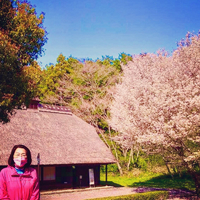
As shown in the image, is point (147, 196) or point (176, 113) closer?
point (147, 196)

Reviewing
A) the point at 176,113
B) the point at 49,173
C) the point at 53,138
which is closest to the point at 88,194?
the point at 49,173

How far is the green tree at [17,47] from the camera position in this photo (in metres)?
11.2

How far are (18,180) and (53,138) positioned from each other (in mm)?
19398

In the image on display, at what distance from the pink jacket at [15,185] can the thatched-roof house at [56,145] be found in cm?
1510

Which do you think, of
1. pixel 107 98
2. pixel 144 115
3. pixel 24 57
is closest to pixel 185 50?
pixel 144 115

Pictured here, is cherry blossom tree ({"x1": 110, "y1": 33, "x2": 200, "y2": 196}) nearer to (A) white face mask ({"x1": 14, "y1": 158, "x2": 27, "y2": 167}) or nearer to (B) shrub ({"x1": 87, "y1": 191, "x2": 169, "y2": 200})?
(B) shrub ({"x1": 87, "y1": 191, "x2": 169, "y2": 200})

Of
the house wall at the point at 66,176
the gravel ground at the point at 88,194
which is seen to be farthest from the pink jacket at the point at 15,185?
the house wall at the point at 66,176

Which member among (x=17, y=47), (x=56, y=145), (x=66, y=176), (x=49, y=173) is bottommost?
(x=66, y=176)

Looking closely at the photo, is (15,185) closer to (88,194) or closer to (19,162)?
(19,162)

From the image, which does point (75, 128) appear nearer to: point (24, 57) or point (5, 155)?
point (5, 155)

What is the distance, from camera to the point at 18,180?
4531 millimetres

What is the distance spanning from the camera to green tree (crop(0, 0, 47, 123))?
441 inches

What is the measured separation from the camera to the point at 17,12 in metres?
12.2

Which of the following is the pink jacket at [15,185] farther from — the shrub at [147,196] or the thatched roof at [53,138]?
the thatched roof at [53,138]
